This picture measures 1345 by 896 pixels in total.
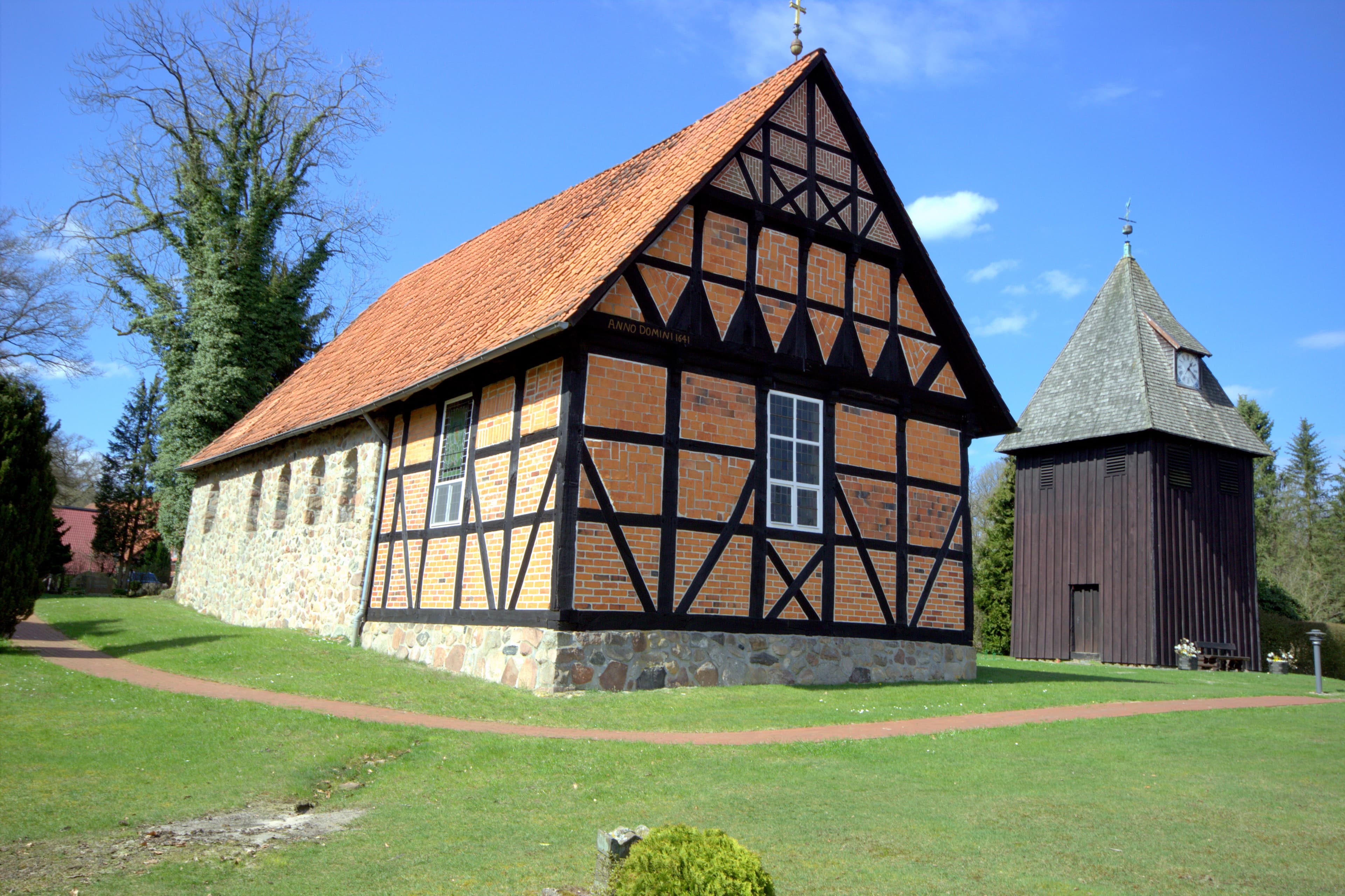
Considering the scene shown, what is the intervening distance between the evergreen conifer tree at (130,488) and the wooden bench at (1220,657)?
38620mm

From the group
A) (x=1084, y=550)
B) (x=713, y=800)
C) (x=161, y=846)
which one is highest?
(x=1084, y=550)

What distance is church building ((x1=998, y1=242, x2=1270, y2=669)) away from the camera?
25000 millimetres

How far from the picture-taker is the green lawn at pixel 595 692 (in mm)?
11047

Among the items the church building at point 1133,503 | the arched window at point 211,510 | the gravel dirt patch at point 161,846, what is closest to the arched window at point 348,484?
the arched window at point 211,510

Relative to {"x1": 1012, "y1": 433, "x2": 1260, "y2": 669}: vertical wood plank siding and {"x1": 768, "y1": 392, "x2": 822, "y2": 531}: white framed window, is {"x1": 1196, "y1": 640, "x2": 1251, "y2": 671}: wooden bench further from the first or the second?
{"x1": 768, "y1": 392, "x2": 822, "y2": 531}: white framed window

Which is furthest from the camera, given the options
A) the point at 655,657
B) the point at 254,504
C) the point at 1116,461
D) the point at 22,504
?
the point at 1116,461

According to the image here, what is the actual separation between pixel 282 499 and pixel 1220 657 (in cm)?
2301

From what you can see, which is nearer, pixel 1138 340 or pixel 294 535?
pixel 294 535

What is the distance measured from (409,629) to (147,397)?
146 ft

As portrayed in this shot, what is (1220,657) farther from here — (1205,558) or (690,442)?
(690,442)

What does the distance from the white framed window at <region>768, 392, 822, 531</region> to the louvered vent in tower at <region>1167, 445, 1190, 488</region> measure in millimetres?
14907

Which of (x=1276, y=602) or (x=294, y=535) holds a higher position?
(x=1276, y=602)

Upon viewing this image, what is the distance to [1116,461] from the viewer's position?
26.0m

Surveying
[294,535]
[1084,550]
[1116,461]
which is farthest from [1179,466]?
[294,535]
